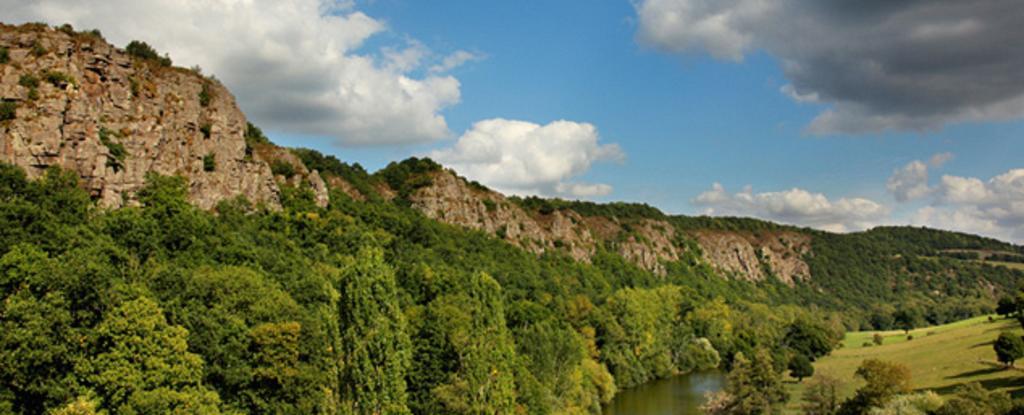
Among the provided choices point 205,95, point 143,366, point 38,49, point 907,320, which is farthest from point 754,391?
point 907,320

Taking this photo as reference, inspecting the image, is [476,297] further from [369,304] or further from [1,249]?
[1,249]

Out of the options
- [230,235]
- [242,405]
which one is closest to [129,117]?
[230,235]

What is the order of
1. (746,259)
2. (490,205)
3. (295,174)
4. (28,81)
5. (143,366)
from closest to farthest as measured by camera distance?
(143,366), (28,81), (295,174), (490,205), (746,259)

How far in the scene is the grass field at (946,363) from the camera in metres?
45.2

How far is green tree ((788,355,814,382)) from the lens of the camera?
68.5m

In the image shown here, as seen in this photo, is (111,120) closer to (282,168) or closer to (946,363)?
(282,168)

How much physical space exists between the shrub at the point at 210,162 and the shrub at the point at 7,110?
587 inches

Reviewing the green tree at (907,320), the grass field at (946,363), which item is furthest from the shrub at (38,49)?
the green tree at (907,320)

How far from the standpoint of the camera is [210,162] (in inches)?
2061

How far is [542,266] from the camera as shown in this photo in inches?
3981

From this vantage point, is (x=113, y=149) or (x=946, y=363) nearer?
(x=113, y=149)

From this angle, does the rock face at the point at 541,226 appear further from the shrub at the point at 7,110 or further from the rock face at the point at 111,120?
the shrub at the point at 7,110

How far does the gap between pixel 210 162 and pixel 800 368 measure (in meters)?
64.6

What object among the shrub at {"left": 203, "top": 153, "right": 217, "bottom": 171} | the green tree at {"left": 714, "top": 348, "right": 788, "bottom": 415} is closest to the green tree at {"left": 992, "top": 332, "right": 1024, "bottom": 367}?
the green tree at {"left": 714, "top": 348, "right": 788, "bottom": 415}
